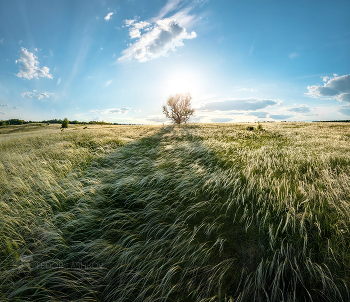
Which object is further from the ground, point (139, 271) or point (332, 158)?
point (332, 158)

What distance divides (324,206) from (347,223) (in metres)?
0.39

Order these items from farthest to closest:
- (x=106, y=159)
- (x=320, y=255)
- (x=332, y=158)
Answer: (x=106, y=159), (x=332, y=158), (x=320, y=255)

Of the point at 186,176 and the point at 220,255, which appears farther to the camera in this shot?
the point at 186,176

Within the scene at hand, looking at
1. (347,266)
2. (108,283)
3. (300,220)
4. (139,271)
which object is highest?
(300,220)

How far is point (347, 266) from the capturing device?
1706 mm

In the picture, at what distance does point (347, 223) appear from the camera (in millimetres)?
2207

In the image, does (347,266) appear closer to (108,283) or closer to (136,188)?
(108,283)

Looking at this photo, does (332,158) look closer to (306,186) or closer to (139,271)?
(306,186)

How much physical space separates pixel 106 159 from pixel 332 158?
7574mm

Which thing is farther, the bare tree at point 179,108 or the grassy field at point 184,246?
the bare tree at point 179,108

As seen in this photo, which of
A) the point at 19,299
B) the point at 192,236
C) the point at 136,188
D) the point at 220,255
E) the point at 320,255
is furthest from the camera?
the point at 136,188

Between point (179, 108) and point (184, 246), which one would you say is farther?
point (179, 108)

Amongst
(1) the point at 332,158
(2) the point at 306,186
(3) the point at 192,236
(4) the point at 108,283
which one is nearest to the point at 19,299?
(4) the point at 108,283

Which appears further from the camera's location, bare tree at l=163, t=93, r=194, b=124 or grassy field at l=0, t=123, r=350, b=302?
bare tree at l=163, t=93, r=194, b=124
